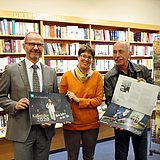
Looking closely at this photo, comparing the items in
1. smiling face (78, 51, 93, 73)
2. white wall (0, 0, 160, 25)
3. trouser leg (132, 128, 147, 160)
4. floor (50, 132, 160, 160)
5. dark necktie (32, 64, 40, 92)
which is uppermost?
white wall (0, 0, 160, 25)

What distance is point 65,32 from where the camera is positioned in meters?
4.40

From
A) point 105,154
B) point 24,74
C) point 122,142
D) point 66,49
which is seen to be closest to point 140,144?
point 122,142

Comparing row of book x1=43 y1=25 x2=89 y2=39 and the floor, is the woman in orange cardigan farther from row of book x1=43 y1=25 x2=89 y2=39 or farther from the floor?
row of book x1=43 y1=25 x2=89 y2=39

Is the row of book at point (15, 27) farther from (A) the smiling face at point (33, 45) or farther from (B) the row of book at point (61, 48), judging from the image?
(A) the smiling face at point (33, 45)

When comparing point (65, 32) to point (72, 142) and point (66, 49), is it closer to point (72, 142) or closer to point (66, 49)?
point (66, 49)

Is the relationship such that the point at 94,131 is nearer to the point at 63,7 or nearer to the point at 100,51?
the point at 100,51

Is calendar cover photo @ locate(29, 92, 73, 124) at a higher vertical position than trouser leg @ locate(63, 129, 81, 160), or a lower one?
higher

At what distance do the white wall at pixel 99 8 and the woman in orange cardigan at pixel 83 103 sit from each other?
7.61ft

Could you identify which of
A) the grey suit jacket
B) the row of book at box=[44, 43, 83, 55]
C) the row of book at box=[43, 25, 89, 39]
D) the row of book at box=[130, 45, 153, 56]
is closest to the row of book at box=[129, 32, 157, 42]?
the row of book at box=[130, 45, 153, 56]

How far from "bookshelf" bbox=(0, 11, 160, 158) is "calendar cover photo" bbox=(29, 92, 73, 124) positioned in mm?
1915

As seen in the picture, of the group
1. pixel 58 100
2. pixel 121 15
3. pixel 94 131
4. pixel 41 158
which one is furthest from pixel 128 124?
pixel 121 15

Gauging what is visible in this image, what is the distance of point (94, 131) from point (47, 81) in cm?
74

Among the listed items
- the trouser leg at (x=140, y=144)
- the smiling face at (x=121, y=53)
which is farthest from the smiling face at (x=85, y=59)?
the trouser leg at (x=140, y=144)

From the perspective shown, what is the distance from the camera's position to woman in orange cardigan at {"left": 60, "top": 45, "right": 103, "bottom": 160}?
7.96ft
